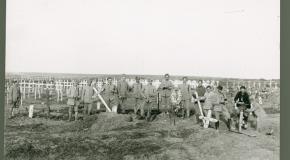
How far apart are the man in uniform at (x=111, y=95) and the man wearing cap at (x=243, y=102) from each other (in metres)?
3.20

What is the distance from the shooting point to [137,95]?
9.99 metres

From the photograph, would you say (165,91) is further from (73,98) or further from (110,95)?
(73,98)

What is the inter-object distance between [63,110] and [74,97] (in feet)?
1.46

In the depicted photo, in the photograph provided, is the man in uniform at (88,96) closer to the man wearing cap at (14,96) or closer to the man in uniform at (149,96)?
the man in uniform at (149,96)

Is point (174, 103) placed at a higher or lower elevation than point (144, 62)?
lower

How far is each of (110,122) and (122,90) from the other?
95cm

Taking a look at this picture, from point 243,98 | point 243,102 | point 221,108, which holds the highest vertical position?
point 243,98

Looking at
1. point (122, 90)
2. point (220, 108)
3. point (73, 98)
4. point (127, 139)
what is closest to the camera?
point (127, 139)

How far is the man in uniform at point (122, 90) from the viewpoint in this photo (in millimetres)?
9779

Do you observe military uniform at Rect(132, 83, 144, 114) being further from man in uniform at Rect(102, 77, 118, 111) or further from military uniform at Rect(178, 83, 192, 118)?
military uniform at Rect(178, 83, 192, 118)

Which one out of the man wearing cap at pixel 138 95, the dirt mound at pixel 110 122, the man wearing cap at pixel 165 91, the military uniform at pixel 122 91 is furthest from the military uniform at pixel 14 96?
the man wearing cap at pixel 165 91

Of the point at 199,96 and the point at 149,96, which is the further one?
the point at 149,96

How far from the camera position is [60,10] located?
9633 mm

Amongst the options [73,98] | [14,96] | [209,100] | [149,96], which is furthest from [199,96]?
[14,96]
